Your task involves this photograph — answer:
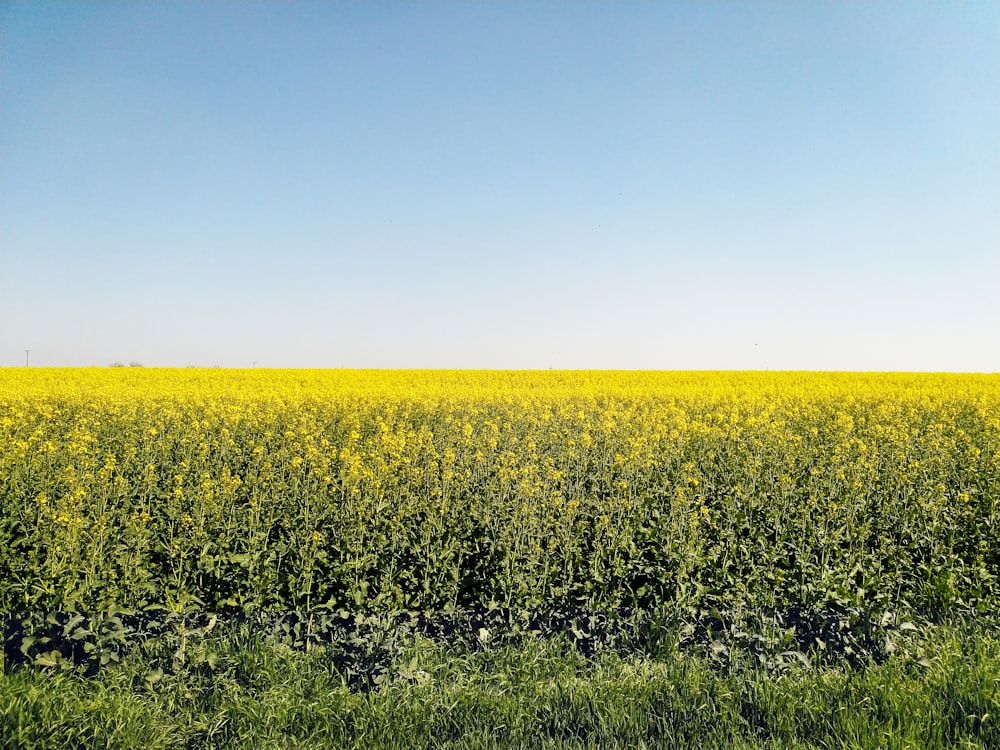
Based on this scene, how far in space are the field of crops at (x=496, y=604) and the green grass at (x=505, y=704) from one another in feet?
0.06

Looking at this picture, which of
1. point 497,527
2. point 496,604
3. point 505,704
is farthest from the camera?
point 497,527

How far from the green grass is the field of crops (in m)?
0.02

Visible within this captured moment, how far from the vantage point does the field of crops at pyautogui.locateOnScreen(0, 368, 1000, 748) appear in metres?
4.22

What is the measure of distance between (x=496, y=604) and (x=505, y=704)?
102 cm

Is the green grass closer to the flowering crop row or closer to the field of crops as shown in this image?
the field of crops

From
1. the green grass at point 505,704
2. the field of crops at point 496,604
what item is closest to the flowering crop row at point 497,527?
the field of crops at point 496,604

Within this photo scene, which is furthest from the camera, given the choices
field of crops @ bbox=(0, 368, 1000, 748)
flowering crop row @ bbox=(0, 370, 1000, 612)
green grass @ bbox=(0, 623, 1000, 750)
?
flowering crop row @ bbox=(0, 370, 1000, 612)

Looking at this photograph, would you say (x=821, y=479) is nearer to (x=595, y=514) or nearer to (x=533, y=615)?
(x=595, y=514)

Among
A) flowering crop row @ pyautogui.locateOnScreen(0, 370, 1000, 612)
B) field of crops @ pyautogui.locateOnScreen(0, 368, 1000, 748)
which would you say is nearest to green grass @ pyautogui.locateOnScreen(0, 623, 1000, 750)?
field of crops @ pyautogui.locateOnScreen(0, 368, 1000, 748)

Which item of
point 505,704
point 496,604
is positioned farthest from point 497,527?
point 505,704

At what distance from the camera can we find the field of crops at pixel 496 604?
422cm

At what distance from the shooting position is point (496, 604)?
529cm

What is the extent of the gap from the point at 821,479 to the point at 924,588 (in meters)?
2.33

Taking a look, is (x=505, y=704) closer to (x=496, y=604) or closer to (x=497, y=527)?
(x=496, y=604)
